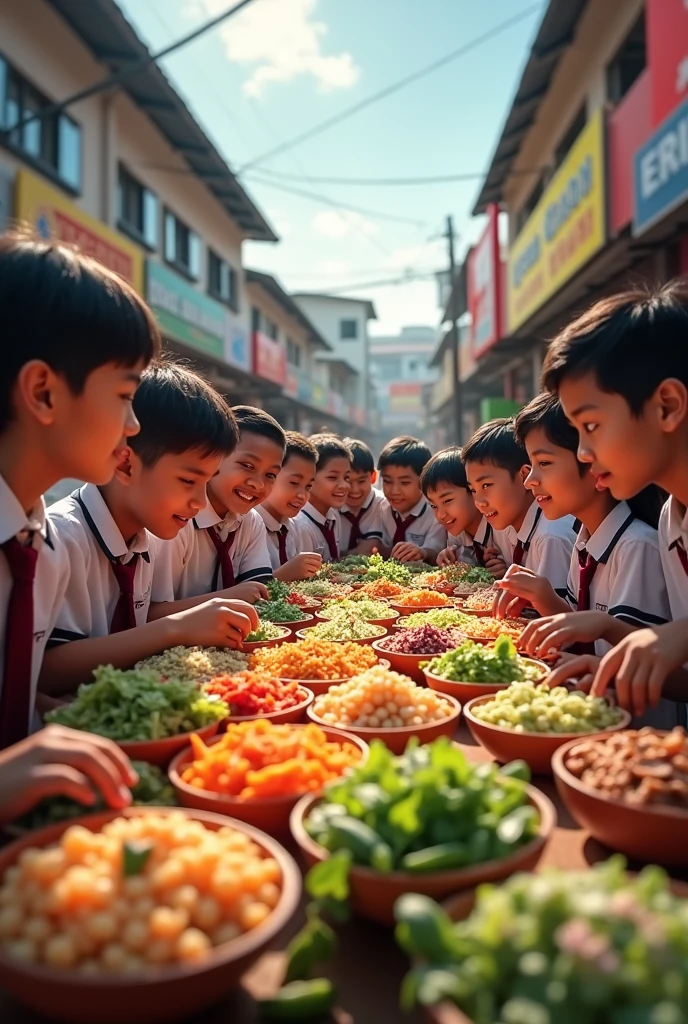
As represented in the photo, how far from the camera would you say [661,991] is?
728 millimetres

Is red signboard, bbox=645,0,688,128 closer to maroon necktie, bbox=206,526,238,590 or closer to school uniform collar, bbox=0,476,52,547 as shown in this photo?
maroon necktie, bbox=206,526,238,590

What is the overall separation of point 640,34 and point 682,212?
4.13m

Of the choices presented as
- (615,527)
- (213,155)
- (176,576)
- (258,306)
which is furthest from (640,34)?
(258,306)

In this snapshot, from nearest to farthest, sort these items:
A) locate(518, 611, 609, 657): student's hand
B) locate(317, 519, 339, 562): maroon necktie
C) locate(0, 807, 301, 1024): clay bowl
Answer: locate(0, 807, 301, 1024): clay bowl < locate(518, 611, 609, 657): student's hand < locate(317, 519, 339, 562): maroon necktie

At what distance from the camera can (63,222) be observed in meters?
8.79

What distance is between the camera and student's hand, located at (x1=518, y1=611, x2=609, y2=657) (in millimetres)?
2184

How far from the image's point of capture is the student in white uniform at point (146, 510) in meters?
2.50

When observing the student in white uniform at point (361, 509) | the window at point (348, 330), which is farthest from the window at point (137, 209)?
the window at point (348, 330)

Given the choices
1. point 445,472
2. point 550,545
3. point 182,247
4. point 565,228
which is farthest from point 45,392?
point 182,247

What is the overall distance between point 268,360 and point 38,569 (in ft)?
59.8

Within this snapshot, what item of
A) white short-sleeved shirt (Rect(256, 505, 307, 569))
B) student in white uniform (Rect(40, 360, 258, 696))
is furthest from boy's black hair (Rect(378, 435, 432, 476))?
student in white uniform (Rect(40, 360, 258, 696))

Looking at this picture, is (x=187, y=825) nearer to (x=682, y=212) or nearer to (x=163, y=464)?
(x=163, y=464)

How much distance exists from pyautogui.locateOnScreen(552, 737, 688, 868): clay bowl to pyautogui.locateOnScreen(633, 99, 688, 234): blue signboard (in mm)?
6253

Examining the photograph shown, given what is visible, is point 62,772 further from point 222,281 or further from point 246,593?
point 222,281
